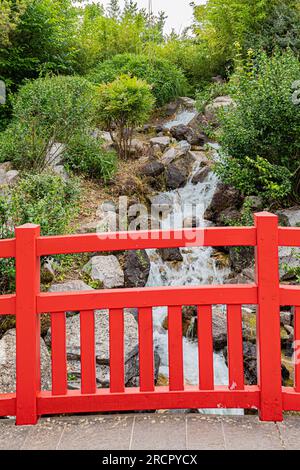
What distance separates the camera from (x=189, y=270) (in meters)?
6.38

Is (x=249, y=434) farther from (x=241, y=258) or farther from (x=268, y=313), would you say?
(x=241, y=258)

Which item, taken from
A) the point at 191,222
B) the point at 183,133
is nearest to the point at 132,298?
the point at 191,222

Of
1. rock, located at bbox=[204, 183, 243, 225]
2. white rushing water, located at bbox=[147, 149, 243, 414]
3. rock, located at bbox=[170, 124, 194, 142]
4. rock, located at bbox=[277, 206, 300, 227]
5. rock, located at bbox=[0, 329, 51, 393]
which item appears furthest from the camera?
rock, located at bbox=[170, 124, 194, 142]

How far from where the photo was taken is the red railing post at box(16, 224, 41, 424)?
2254 mm

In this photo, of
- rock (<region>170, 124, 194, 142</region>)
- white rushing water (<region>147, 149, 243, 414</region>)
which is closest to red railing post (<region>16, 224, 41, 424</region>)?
white rushing water (<region>147, 149, 243, 414</region>)

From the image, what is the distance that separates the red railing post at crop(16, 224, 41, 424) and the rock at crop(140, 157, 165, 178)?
5927 millimetres

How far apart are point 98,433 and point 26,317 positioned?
0.68 m

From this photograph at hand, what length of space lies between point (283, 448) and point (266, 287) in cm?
75

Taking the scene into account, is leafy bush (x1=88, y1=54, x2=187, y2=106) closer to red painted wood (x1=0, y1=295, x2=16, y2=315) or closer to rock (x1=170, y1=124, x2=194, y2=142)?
rock (x1=170, y1=124, x2=194, y2=142)

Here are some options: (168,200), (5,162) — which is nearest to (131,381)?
(168,200)

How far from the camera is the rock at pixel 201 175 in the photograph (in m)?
8.15

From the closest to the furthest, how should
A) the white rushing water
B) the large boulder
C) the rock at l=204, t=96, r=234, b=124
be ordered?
the large boulder, the white rushing water, the rock at l=204, t=96, r=234, b=124

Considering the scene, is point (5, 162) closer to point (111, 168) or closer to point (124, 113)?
point (111, 168)

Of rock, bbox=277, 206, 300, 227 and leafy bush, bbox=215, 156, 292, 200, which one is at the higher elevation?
leafy bush, bbox=215, 156, 292, 200
